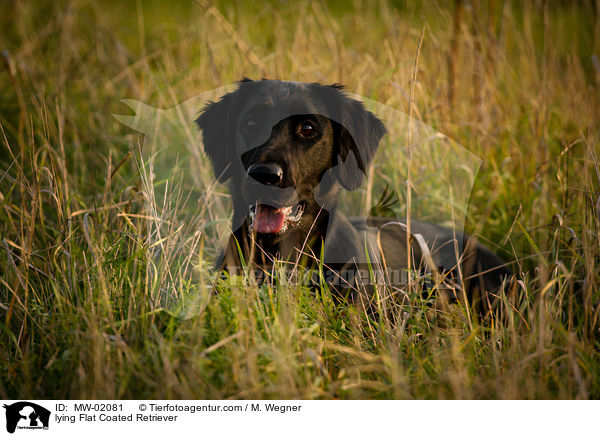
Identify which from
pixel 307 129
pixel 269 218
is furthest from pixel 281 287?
pixel 307 129

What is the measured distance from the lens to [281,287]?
2010mm

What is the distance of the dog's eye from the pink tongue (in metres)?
0.46

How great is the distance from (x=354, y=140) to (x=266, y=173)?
790mm

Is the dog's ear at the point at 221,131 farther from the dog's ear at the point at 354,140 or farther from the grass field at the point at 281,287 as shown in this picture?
the dog's ear at the point at 354,140

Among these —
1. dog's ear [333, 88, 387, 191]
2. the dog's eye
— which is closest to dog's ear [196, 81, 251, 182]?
the dog's eye

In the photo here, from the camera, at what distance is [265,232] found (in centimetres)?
232

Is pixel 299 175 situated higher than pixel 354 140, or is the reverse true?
pixel 354 140

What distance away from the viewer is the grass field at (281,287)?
1745 mm

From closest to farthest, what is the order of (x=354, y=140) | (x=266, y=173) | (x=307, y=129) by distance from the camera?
(x=266, y=173)
(x=307, y=129)
(x=354, y=140)

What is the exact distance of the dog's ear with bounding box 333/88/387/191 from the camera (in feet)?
8.52

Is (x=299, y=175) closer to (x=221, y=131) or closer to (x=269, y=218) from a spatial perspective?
(x=269, y=218)

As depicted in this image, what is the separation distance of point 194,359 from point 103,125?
10.4 ft
